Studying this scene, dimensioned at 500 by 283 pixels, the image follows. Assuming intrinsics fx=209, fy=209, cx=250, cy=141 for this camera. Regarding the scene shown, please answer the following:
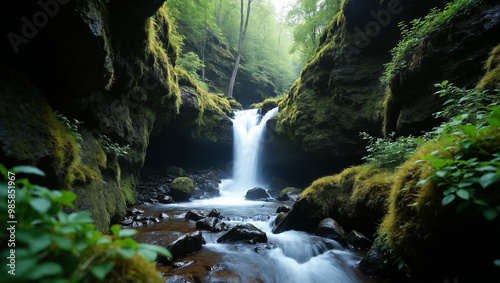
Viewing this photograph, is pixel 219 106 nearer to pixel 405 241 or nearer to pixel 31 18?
pixel 31 18

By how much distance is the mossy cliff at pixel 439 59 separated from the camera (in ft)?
14.5

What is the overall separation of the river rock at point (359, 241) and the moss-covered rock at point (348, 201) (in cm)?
20

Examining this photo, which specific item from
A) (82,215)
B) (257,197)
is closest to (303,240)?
(82,215)

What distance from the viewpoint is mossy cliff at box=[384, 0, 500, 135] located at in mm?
4414

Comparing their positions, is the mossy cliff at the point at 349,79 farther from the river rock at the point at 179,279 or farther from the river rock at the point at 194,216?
the river rock at the point at 179,279

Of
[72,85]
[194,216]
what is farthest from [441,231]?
[194,216]

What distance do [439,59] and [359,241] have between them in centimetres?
469

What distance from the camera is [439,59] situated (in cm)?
502

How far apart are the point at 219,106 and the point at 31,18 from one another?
1410 centimetres

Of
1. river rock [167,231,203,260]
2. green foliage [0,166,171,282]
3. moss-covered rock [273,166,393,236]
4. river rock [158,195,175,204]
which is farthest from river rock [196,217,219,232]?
green foliage [0,166,171,282]

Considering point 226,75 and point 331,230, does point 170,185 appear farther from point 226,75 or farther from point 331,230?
point 226,75

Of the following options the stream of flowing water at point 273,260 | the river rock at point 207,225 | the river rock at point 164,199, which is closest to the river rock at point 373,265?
the stream of flowing water at point 273,260

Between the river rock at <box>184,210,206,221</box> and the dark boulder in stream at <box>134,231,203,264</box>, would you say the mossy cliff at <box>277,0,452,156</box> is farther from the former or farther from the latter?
the dark boulder in stream at <box>134,231,203,264</box>

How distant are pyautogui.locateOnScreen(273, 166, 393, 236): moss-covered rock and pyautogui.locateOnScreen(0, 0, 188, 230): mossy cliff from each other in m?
4.74
